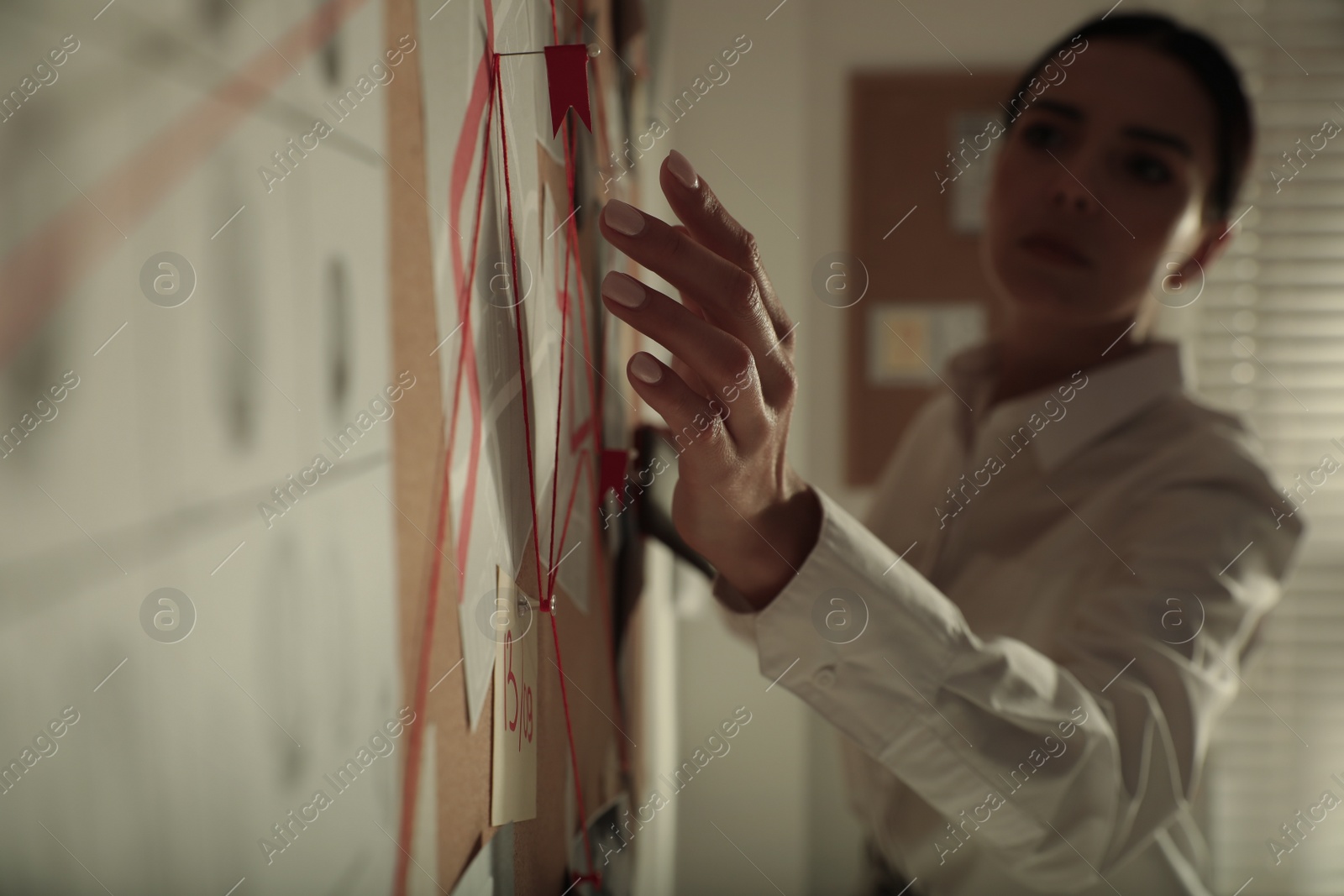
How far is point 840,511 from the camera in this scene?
368 mm

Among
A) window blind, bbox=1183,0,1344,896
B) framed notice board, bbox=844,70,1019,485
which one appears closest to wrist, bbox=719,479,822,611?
framed notice board, bbox=844,70,1019,485

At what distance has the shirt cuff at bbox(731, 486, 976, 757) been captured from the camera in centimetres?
36

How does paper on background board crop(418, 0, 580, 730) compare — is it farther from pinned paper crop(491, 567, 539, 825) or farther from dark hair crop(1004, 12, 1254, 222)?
dark hair crop(1004, 12, 1254, 222)

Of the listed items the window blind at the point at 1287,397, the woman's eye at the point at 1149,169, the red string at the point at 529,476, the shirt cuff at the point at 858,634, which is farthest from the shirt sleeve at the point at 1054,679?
the window blind at the point at 1287,397

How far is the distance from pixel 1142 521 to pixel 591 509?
0.41m

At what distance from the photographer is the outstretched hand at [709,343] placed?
255 millimetres

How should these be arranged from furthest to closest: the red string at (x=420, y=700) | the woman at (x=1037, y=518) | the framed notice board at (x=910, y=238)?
the framed notice board at (x=910, y=238)
the woman at (x=1037, y=518)
the red string at (x=420, y=700)

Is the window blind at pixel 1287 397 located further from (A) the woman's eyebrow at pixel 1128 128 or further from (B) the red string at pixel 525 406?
(B) the red string at pixel 525 406

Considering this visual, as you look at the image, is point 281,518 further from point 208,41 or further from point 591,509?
point 591,509

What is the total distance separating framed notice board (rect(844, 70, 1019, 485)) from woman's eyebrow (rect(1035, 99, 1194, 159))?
2.21ft

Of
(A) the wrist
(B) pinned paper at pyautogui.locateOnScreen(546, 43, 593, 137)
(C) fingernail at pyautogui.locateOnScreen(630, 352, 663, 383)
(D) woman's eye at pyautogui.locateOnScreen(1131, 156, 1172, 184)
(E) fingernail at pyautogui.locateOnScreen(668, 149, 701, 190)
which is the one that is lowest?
(A) the wrist

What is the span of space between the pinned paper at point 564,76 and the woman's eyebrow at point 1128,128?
488 millimetres

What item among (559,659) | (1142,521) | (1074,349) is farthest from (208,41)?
(1074,349)

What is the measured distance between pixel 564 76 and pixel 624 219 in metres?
0.05
